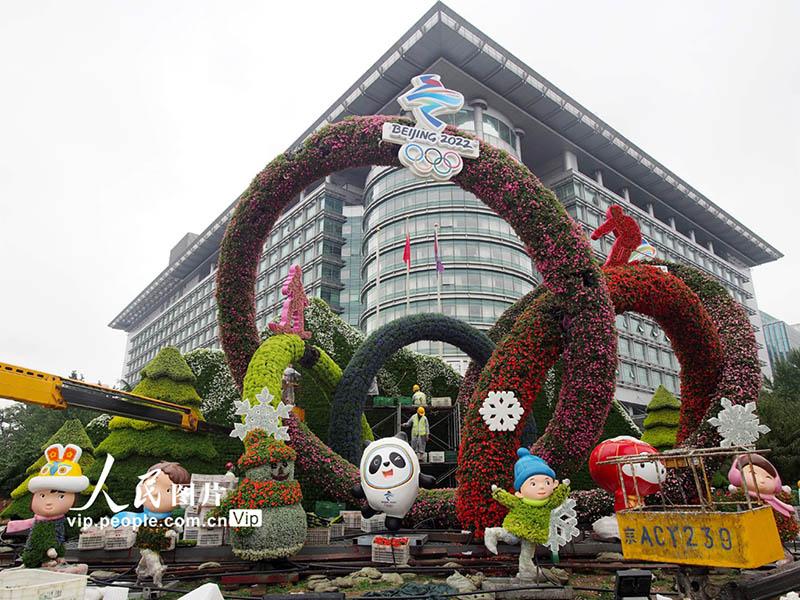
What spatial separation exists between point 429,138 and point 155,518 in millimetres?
8619

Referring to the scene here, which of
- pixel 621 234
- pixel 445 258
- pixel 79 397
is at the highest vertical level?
pixel 445 258

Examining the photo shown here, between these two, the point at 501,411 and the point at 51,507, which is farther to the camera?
the point at 501,411

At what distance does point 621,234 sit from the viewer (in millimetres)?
11305

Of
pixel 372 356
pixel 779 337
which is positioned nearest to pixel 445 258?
→ pixel 372 356

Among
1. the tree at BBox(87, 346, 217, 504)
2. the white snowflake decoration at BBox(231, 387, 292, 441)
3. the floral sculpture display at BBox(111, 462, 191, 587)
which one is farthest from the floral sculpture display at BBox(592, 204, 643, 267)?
the tree at BBox(87, 346, 217, 504)

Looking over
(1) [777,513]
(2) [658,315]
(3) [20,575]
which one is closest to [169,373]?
(3) [20,575]

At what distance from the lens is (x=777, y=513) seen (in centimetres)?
757

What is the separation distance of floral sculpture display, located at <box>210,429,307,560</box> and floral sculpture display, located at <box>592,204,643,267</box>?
7.67 metres

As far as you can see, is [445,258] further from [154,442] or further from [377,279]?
[154,442]

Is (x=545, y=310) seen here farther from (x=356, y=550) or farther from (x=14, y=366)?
(x=14, y=366)

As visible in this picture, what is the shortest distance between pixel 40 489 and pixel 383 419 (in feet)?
37.4

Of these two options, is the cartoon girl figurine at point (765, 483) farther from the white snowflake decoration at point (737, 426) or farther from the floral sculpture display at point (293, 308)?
the floral sculpture display at point (293, 308)

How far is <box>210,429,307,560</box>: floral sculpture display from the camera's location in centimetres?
729

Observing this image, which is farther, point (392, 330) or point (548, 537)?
point (392, 330)
